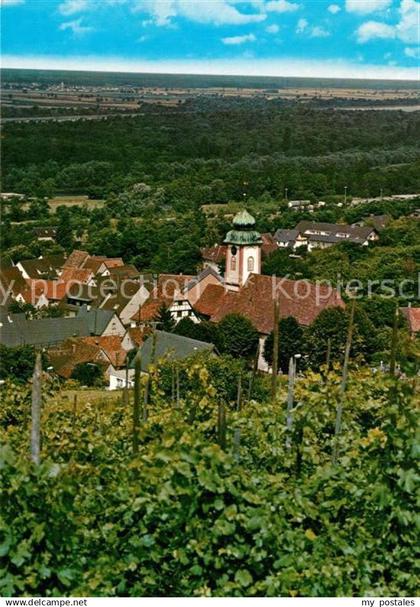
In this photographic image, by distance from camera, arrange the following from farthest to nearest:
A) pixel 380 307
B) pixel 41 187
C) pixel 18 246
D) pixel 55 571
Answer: pixel 41 187
pixel 18 246
pixel 380 307
pixel 55 571

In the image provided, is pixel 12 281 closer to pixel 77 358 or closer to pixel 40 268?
pixel 40 268

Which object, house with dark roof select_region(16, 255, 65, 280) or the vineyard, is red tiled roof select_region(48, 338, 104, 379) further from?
the vineyard

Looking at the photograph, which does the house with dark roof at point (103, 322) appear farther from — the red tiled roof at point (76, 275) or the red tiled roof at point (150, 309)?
the red tiled roof at point (76, 275)

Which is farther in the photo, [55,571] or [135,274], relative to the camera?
[135,274]

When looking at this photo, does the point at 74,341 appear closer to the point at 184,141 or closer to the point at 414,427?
the point at 414,427

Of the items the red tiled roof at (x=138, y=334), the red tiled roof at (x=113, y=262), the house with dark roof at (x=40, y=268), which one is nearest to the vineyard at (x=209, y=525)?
the red tiled roof at (x=138, y=334)

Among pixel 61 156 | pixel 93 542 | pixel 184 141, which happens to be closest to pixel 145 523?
pixel 93 542

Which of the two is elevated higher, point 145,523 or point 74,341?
point 145,523
